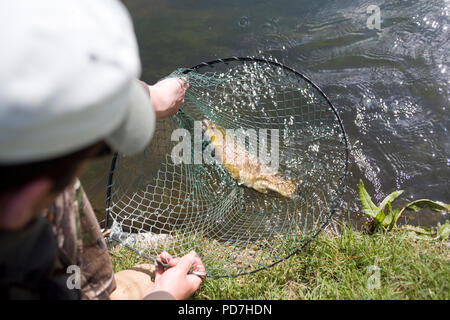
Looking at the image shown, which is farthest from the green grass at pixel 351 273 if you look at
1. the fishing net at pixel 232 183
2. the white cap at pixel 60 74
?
the white cap at pixel 60 74

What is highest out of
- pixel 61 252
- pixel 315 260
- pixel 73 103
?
pixel 73 103

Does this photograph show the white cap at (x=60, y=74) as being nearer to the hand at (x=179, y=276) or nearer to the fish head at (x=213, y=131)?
the hand at (x=179, y=276)

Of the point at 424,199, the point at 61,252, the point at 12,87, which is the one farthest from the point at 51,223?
the point at 424,199

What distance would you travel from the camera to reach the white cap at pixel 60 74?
2.49ft

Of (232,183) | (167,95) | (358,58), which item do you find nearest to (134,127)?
(167,95)

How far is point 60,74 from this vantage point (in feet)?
2.58

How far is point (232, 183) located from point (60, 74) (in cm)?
265

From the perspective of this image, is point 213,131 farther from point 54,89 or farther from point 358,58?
point 54,89

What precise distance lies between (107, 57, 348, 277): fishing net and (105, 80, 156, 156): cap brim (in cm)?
143

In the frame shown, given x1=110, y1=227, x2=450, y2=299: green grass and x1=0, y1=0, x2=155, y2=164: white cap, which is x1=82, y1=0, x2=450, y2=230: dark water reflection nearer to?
x1=110, y1=227, x2=450, y2=299: green grass

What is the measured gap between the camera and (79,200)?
1689 mm

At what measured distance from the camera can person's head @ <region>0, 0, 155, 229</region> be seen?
76cm
